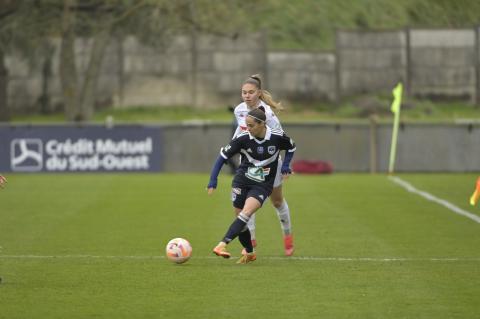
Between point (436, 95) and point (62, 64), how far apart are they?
1497 centimetres

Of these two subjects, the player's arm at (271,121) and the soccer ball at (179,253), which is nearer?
the soccer ball at (179,253)

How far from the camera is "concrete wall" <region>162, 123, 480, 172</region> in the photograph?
103ft

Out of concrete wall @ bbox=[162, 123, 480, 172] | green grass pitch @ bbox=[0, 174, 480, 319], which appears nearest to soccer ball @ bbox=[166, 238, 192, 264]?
green grass pitch @ bbox=[0, 174, 480, 319]

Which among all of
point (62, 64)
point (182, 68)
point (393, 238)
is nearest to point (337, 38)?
point (182, 68)

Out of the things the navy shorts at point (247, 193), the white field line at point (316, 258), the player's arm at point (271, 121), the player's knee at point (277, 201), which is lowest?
the white field line at point (316, 258)

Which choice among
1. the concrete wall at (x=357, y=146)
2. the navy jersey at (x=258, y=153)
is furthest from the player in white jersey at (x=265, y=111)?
the concrete wall at (x=357, y=146)

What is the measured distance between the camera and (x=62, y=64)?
122 feet

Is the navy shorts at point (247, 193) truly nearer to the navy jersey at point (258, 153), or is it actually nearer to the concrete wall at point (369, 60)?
the navy jersey at point (258, 153)

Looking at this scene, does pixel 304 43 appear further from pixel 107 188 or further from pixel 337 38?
pixel 107 188

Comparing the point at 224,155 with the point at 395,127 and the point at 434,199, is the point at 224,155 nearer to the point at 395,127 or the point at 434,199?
the point at 434,199

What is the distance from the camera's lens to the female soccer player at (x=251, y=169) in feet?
39.1

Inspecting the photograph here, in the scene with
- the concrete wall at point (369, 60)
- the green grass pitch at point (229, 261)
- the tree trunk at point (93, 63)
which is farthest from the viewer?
the concrete wall at point (369, 60)

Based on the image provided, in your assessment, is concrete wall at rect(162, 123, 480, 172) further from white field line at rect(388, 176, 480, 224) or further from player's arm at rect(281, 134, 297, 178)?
player's arm at rect(281, 134, 297, 178)

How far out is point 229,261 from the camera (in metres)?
12.4
